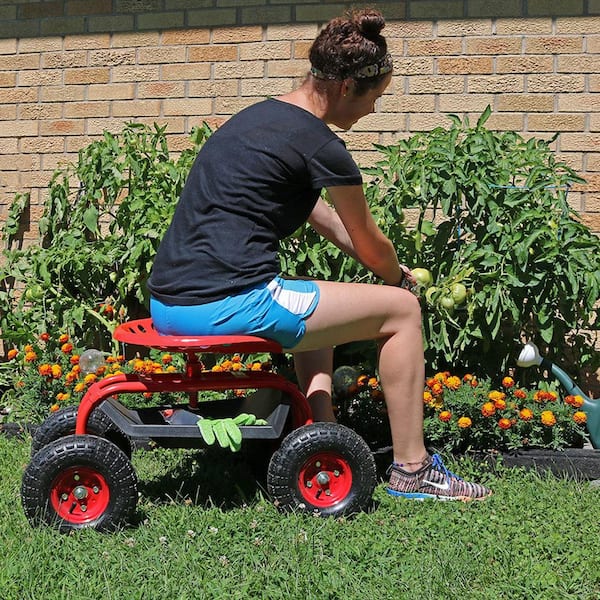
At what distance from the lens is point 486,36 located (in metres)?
4.61

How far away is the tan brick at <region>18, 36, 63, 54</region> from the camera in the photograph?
5.14 m

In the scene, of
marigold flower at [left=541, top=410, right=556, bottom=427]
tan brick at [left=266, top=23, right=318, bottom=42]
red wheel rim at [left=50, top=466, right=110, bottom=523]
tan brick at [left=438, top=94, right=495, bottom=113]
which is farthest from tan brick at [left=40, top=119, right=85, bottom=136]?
marigold flower at [left=541, top=410, right=556, bottom=427]

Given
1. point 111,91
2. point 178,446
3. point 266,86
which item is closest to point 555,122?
point 266,86

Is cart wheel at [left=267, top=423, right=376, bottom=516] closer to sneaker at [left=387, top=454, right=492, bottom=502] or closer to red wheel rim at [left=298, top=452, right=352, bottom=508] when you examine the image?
red wheel rim at [left=298, top=452, right=352, bottom=508]

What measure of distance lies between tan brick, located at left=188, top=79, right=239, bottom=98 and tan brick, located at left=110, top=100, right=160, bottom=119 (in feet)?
0.71

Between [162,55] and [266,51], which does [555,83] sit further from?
[162,55]

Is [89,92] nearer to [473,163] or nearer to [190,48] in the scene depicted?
[190,48]

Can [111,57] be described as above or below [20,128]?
above

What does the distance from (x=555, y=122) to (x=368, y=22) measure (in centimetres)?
195

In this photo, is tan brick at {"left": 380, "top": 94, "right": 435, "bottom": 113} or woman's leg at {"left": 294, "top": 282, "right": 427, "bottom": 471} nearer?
woman's leg at {"left": 294, "top": 282, "right": 427, "bottom": 471}

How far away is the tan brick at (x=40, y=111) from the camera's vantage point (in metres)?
5.18

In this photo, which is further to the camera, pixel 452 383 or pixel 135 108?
pixel 135 108

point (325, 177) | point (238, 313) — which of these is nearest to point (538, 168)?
point (325, 177)

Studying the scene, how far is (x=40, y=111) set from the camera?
520cm
